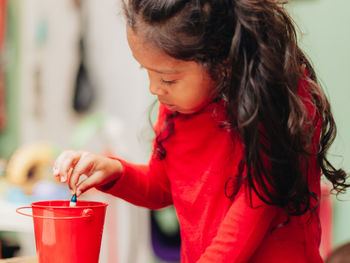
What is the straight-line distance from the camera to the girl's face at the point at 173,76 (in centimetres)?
77

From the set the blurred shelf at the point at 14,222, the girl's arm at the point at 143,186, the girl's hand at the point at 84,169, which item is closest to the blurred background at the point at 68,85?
the blurred shelf at the point at 14,222

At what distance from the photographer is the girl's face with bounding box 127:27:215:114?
775 millimetres

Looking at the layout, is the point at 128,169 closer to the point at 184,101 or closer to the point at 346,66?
the point at 184,101

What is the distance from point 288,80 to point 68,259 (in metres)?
0.42

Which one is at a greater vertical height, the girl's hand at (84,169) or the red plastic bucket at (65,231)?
the girl's hand at (84,169)

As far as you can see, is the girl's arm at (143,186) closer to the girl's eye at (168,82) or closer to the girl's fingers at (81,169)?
the girl's fingers at (81,169)

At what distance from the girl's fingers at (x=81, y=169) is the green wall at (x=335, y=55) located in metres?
1.18

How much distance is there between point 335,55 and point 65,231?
4.63 ft

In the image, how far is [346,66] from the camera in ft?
6.04

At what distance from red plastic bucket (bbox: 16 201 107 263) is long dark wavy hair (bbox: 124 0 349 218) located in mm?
245

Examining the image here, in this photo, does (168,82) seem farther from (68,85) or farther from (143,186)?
(68,85)

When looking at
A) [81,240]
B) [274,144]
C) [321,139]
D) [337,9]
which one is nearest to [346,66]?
[337,9]

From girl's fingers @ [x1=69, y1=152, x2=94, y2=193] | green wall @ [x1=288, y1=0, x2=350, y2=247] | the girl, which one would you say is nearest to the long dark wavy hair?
the girl

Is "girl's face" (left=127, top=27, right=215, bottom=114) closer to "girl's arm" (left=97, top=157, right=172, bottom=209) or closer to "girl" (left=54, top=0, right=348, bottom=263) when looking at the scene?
"girl" (left=54, top=0, right=348, bottom=263)
